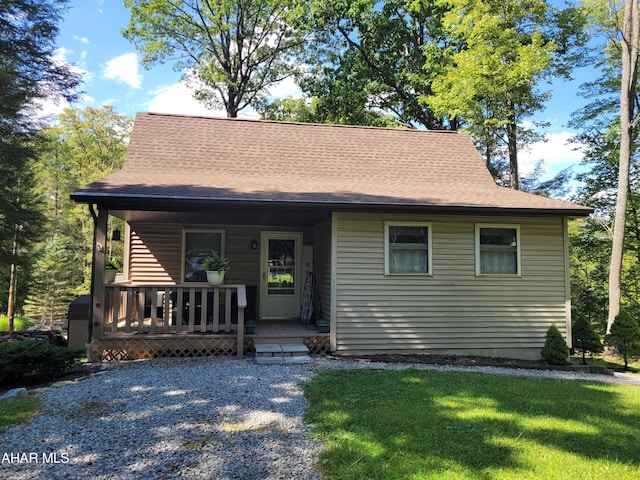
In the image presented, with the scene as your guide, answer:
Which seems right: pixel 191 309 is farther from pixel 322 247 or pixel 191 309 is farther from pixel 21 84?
pixel 21 84

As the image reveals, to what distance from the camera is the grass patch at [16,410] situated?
3664 millimetres

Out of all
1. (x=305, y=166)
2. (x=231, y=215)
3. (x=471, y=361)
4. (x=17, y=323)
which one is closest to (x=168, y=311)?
(x=231, y=215)

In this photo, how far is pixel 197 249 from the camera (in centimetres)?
919

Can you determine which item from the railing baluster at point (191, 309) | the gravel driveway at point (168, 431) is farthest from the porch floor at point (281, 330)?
the gravel driveway at point (168, 431)

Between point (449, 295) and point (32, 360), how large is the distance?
664 cm

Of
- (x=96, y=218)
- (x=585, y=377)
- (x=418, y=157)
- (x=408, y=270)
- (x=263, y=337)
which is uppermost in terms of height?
(x=418, y=157)

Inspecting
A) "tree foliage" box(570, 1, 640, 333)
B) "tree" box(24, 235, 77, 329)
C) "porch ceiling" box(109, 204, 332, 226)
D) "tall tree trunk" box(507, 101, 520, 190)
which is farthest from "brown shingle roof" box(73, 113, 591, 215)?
"tree" box(24, 235, 77, 329)

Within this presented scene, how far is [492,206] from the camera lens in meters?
7.32

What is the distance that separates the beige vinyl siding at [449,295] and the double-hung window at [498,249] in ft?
0.39

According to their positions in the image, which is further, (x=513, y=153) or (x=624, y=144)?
(x=513, y=153)

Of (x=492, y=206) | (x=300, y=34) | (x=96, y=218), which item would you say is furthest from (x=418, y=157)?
(x=300, y=34)

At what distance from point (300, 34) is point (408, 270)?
17.5 meters

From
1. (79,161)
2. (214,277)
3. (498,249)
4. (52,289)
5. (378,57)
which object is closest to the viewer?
(214,277)

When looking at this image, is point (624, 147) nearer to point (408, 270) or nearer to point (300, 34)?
point (408, 270)
